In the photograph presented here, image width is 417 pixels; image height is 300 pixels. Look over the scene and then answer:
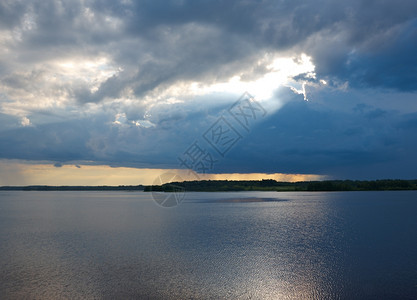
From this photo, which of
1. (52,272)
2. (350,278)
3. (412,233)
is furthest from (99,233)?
(412,233)

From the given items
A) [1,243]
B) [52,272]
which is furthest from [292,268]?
[1,243]

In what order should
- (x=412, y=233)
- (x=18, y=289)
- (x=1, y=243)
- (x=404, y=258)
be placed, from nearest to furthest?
(x=18, y=289)
(x=404, y=258)
(x=1, y=243)
(x=412, y=233)

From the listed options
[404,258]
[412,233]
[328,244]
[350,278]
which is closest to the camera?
[350,278]

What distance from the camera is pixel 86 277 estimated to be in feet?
84.9

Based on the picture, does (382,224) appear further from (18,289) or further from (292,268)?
(18,289)

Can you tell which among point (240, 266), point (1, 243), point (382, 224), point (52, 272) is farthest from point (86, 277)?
point (382, 224)

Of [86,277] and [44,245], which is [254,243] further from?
[44,245]

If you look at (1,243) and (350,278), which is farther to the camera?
(1,243)

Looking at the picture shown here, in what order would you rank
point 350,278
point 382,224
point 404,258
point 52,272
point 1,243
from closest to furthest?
point 350,278 < point 52,272 < point 404,258 < point 1,243 < point 382,224

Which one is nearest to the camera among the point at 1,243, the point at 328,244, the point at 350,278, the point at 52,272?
the point at 350,278

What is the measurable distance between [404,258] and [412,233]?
19124 mm

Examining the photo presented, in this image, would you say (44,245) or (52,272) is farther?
(44,245)

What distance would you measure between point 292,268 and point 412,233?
29.7 metres

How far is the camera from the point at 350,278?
25.4m
